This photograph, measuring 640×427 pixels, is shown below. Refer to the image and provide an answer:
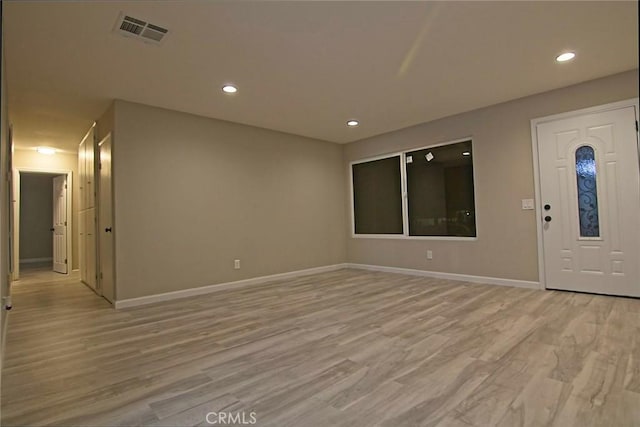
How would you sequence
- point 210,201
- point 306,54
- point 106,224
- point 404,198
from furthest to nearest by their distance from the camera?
point 404,198 → point 210,201 → point 106,224 → point 306,54

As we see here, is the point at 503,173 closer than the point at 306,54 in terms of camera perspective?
No

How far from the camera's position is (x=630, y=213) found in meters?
3.54

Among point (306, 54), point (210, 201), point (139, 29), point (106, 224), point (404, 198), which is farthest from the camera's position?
point (404, 198)

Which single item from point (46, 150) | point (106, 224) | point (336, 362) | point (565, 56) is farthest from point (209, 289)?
point (565, 56)

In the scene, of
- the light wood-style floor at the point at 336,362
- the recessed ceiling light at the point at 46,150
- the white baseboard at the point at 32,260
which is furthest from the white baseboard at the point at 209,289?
the white baseboard at the point at 32,260

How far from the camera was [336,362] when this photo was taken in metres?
2.20

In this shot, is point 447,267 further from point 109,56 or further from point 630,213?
point 109,56

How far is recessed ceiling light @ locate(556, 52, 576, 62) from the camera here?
3117 mm

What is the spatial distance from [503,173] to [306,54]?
3.16 m

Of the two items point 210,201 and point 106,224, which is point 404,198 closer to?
point 210,201

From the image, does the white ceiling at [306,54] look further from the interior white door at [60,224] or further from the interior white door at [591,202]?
the interior white door at [60,224]

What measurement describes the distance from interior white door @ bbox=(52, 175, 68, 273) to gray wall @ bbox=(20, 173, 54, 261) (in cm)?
302

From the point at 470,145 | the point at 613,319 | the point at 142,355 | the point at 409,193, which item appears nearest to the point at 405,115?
the point at 470,145

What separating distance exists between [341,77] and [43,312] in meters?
4.26
